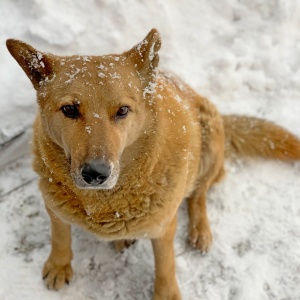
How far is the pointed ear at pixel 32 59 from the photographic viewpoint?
9.26 feet

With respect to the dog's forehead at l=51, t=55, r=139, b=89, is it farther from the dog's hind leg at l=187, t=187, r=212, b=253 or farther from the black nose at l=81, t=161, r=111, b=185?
the dog's hind leg at l=187, t=187, r=212, b=253

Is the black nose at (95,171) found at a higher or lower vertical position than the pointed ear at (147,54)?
lower

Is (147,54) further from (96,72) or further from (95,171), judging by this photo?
(95,171)

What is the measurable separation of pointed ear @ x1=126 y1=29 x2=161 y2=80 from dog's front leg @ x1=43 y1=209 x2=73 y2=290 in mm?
1354

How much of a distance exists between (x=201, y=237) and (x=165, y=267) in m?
0.58

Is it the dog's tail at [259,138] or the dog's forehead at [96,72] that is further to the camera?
the dog's tail at [259,138]

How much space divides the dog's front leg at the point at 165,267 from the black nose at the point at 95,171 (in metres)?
0.98

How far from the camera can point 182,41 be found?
5.16 meters

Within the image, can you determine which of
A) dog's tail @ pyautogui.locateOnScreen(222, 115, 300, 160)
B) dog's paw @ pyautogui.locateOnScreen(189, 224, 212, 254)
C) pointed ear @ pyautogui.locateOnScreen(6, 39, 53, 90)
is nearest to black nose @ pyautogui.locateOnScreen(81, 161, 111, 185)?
pointed ear @ pyautogui.locateOnScreen(6, 39, 53, 90)

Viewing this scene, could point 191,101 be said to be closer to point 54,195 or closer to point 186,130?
point 186,130

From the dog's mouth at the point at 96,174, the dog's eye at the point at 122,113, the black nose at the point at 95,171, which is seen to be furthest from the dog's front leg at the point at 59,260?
the dog's eye at the point at 122,113

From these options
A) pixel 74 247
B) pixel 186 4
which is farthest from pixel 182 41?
pixel 74 247

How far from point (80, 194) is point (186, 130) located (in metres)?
0.89

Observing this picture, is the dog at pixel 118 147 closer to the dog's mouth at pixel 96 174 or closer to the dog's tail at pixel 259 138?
the dog's mouth at pixel 96 174
